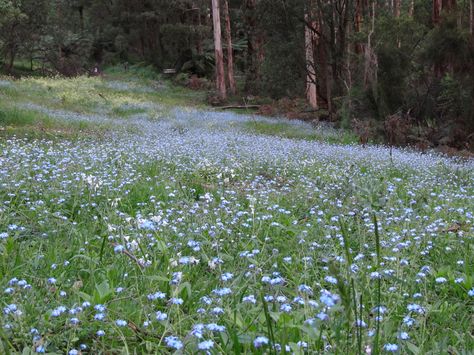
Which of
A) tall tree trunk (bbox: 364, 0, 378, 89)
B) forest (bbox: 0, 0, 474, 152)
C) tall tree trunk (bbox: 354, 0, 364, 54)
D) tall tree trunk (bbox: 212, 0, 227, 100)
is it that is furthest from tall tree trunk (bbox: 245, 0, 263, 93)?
tall tree trunk (bbox: 364, 0, 378, 89)

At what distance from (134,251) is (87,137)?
8.28 metres

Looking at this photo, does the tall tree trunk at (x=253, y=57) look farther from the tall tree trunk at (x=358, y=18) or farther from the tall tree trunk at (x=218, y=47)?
the tall tree trunk at (x=358, y=18)

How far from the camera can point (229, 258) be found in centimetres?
320

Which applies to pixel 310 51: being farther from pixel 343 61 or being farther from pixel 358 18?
pixel 358 18

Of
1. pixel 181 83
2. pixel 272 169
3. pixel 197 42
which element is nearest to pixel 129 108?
pixel 272 169

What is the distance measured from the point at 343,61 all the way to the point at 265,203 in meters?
14.1

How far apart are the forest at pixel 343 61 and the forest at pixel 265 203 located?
83 millimetres

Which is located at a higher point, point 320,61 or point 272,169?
point 320,61

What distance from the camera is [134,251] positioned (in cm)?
339

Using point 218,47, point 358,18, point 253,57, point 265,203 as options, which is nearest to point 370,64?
point 358,18

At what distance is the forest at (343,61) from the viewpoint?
1391cm

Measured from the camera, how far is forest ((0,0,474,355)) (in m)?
2.39

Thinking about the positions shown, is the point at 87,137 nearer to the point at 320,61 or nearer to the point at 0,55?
the point at 320,61

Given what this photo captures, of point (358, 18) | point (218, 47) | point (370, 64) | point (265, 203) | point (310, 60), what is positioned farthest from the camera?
point (218, 47)
